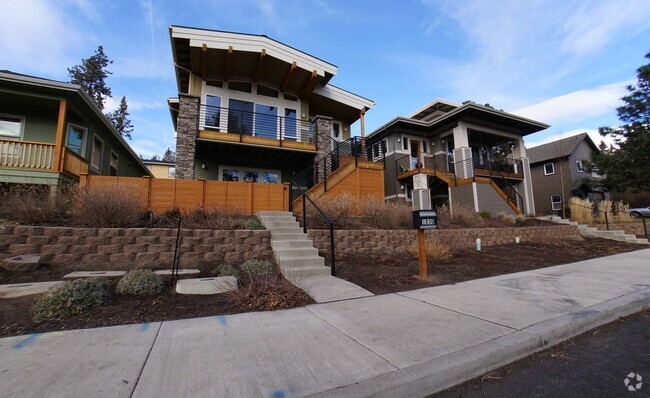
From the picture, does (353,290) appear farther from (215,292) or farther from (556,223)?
(556,223)

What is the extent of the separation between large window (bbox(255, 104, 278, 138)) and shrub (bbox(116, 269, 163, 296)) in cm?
1095

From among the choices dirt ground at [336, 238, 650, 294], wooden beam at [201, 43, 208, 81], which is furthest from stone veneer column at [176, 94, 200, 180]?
dirt ground at [336, 238, 650, 294]

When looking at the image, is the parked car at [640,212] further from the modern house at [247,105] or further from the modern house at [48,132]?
the modern house at [48,132]

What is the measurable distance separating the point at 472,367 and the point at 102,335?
12.8 feet

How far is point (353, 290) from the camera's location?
5.32m

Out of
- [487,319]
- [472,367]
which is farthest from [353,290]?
[472,367]

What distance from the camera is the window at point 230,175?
15.5 m

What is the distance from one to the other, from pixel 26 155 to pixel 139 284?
10.5m

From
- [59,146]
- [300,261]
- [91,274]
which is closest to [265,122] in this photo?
[59,146]

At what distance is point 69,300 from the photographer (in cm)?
392

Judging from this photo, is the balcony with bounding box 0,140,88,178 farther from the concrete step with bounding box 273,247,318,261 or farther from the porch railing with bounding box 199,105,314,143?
the concrete step with bounding box 273,247,318,261

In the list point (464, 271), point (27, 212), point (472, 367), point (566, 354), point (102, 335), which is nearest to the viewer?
point (472, 367)

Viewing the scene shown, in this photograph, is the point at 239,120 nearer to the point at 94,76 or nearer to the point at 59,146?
the point at 59,146

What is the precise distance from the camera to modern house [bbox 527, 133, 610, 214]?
2650cm
